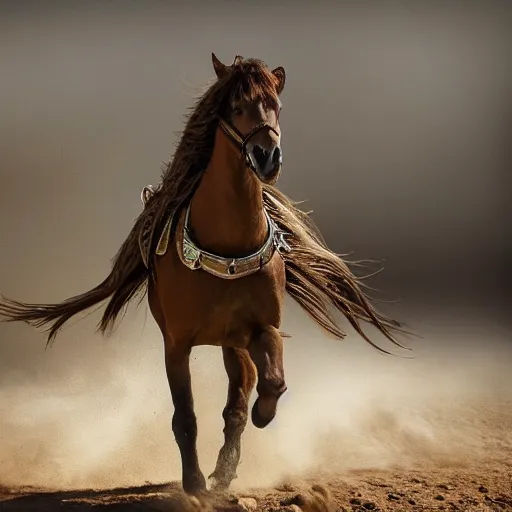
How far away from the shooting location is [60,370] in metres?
6.38

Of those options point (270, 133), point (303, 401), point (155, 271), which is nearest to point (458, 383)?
point (303, 401)

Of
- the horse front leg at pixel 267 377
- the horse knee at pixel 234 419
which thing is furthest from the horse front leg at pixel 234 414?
the horse front leg at pixel 267 377

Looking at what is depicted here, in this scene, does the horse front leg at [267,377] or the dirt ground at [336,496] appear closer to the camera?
the horse front leg at [267,377]

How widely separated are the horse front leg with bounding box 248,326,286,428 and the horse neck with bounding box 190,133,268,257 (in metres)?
0.37

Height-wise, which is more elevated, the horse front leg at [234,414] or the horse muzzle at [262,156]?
the horse muzzle at [262,156]

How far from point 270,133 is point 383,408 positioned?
3.14 metres

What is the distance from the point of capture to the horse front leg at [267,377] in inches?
137

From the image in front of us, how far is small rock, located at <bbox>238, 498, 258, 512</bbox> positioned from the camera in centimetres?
390

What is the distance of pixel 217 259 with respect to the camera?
3594 mm

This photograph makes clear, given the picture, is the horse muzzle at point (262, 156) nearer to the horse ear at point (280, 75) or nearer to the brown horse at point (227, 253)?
the brown horse at point (227, 253)

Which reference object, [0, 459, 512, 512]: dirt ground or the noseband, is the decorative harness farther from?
[0, 459, 512, 512]: dirt ground

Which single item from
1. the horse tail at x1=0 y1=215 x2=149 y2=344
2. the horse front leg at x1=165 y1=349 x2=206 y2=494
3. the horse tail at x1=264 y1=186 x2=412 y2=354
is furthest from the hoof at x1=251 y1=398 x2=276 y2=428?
the horse tail at x1=0 y1=215 x2=149 y2=344

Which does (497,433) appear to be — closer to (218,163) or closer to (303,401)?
(303,401)

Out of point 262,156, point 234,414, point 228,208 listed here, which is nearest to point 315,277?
point 234,414
